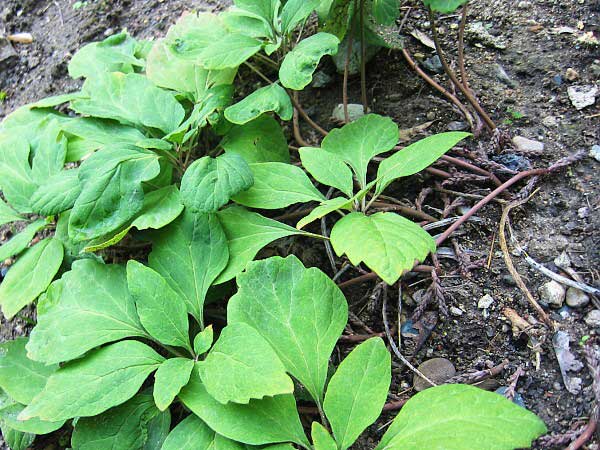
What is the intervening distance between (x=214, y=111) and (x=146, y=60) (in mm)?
473

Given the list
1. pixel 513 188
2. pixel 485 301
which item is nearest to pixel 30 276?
pixel 485 301

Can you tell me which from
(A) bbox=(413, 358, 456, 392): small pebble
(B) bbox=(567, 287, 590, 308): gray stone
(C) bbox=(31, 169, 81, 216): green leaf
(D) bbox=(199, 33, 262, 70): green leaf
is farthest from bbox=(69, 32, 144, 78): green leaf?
(B) bbox=(567, 287, 590, 308): gray stone

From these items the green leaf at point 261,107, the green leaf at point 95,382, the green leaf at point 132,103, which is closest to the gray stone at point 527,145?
the green leaf at point 261,107

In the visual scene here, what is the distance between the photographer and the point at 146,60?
72.1 inches

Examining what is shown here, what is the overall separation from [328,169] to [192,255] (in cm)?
42

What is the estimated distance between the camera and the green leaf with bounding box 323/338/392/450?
102cm

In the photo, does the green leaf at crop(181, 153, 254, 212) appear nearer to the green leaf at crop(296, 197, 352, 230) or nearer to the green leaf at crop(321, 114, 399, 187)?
the green leaf at crop(296, 197, 352, 230)

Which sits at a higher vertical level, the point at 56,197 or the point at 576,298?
the point at 56,197

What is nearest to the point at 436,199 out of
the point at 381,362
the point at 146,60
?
the point at 381,362

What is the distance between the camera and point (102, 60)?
1.78 m

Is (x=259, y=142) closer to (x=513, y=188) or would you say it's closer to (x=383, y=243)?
(x=383, y=243)

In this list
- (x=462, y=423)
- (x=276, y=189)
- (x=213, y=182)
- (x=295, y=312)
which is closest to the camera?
(x=462, y=423)

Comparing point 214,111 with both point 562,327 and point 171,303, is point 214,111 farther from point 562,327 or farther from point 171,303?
point 562,327

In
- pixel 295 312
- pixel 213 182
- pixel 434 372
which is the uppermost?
pixel 213 182
